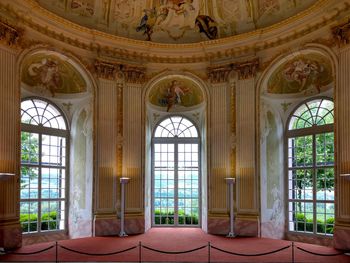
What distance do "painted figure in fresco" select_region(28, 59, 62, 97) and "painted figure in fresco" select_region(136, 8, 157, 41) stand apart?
13.7ft

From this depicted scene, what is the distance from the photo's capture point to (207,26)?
18.2m

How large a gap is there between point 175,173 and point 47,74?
7434 millimetres

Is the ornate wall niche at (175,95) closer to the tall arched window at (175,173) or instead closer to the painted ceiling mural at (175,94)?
the painted ceiling mural at (175,94)

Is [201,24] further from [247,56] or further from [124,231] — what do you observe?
[124,231]

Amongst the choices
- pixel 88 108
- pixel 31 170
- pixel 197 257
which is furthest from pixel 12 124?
pixel 197 257

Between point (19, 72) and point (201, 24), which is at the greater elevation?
point (201, 24)

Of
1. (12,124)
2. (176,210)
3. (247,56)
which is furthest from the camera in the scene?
(176,210)

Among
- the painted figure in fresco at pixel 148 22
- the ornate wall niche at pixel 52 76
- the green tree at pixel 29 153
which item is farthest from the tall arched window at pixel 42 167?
the painted figure in fresco at pixel 148 22

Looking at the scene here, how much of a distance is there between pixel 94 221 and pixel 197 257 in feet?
19.3

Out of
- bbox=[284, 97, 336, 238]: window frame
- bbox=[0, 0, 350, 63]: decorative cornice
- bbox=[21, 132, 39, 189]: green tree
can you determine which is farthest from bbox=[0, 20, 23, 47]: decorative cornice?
bbox=[284, 97, 336, 238]: window frame

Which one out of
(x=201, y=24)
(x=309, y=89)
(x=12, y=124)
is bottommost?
(x=12, y=124)

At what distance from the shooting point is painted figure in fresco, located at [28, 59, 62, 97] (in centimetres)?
1609

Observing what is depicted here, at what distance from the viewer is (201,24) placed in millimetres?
18203

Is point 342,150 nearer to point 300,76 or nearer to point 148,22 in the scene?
point 300,76
